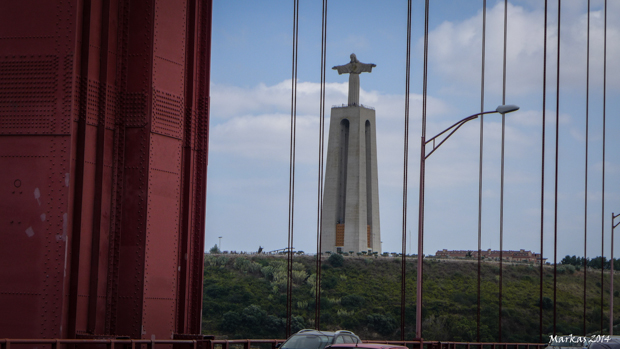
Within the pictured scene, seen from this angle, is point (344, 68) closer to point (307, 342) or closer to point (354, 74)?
point (354, 74)

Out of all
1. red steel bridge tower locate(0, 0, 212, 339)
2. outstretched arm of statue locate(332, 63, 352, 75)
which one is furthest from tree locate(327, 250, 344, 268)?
red steel bridge tower locate(0, 0, 212, 339)

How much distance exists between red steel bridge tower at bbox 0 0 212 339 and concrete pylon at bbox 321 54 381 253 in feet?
204

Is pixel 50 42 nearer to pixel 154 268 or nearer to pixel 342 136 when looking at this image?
pixel 154 268

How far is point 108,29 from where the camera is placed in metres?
14.2

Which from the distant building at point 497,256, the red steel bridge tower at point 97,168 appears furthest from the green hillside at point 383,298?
the red steel bridge tower at point 97,168

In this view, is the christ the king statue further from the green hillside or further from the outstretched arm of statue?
the green hillside

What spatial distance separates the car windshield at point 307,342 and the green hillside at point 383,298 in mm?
43200

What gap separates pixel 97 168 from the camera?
554 inches

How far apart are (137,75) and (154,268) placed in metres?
3.59

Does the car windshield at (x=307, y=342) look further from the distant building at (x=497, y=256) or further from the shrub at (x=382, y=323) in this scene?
the distant building at (x=497, y=256)

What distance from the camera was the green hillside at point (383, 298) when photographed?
63.2 metres

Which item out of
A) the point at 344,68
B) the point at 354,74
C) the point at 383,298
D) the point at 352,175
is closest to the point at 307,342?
the point at 383,298

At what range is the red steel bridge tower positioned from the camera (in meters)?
13.3

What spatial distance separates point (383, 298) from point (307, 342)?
2258 inches
